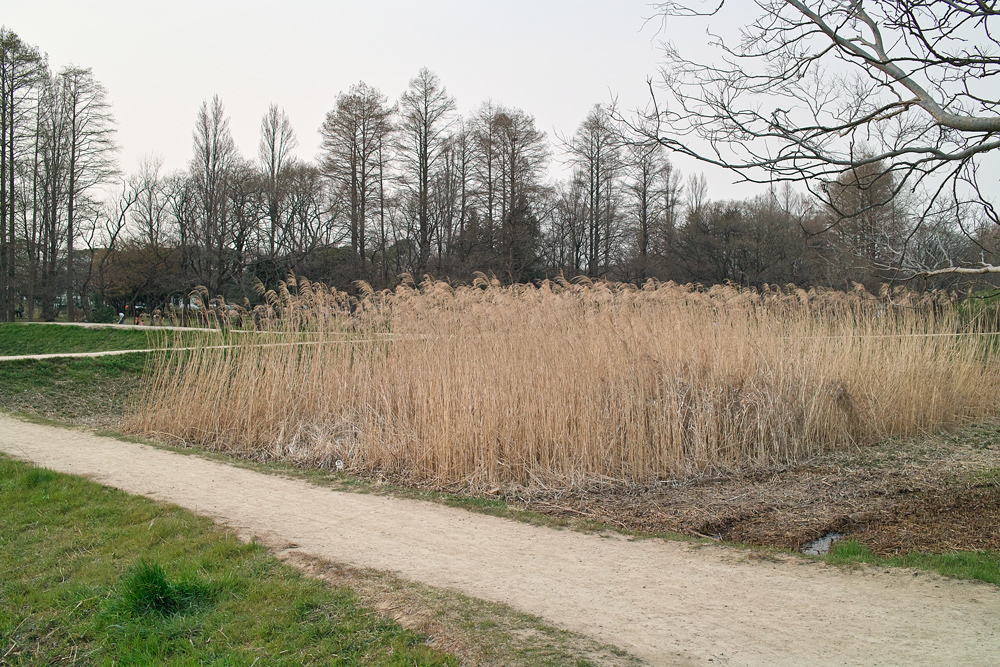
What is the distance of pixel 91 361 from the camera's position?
631 inches

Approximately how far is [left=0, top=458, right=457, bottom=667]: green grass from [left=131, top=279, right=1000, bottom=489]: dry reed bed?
2.89m

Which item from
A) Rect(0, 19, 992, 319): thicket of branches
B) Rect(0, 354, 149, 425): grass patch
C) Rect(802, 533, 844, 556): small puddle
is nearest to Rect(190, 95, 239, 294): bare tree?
Rect(0, 19, 992, 319): thicket of branches

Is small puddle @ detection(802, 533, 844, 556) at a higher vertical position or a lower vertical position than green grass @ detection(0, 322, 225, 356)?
lower

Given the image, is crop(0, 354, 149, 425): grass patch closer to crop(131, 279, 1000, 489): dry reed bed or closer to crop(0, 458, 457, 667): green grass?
crop(131, 279, 1000, 489): dry reed bed

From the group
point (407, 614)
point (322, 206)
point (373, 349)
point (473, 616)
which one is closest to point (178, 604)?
point (407, 614)

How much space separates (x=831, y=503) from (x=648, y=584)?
2.76 m

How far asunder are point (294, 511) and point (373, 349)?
3.50 m

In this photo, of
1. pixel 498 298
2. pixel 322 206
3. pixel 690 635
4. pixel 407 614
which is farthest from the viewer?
pixel 322 206

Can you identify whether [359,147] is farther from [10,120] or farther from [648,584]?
[648,584]

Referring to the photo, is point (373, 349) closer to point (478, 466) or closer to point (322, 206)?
point (478, 466)

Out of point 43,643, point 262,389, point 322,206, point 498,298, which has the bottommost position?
point 43,643

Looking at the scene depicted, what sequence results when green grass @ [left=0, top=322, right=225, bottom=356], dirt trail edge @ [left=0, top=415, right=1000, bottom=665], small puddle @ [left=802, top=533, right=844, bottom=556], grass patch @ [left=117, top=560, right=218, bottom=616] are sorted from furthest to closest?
green grass @ [left=0, top=322, right=225, bottom=356]
small puddle @ [left=802, top=533, right=844, bottom=556]
grass patch @ [left=117, top=560, right=218, bottom=616]
dirt trail edge @ [left=0, top=415, right=1000, bottom=665]

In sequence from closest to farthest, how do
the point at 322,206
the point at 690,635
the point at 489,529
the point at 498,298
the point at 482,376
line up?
1. the point at 690,635
2. the point at 489,529
3. the point at 482,376
4. the point at 498,298
5. the point at 322,206

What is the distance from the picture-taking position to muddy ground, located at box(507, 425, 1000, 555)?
528cm
